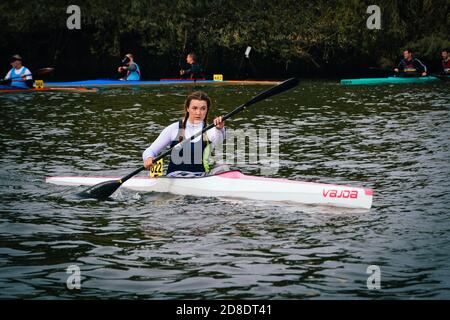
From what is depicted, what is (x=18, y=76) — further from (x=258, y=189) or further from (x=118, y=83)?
(x=258, y=189)

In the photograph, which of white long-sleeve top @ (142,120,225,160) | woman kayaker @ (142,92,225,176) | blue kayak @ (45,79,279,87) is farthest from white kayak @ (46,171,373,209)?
blue kayak @ (45,79,279,87)

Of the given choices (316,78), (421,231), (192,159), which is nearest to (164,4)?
(316,78)

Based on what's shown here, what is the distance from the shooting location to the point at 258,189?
1196 cm

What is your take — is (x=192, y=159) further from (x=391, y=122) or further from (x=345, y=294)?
(x=391, y=122)

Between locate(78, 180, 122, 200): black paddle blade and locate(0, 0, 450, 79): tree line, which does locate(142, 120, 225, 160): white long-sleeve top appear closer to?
locate(78, 180, 122, 200): black paddle blade

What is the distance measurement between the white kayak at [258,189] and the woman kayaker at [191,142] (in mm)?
361

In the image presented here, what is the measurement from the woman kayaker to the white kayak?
36 cm

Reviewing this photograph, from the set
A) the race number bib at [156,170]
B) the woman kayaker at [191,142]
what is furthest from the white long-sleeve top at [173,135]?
the race number bib at [156,170]

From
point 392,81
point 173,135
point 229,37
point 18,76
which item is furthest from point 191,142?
point 229,37

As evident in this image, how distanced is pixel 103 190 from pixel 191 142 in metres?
1.51

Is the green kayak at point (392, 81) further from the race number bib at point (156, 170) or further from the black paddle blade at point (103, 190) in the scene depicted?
the black paddle blade at point (103, 190)

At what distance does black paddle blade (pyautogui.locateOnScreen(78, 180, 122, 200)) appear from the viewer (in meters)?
12.5

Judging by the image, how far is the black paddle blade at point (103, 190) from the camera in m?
12.5

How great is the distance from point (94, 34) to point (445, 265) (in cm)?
3702
